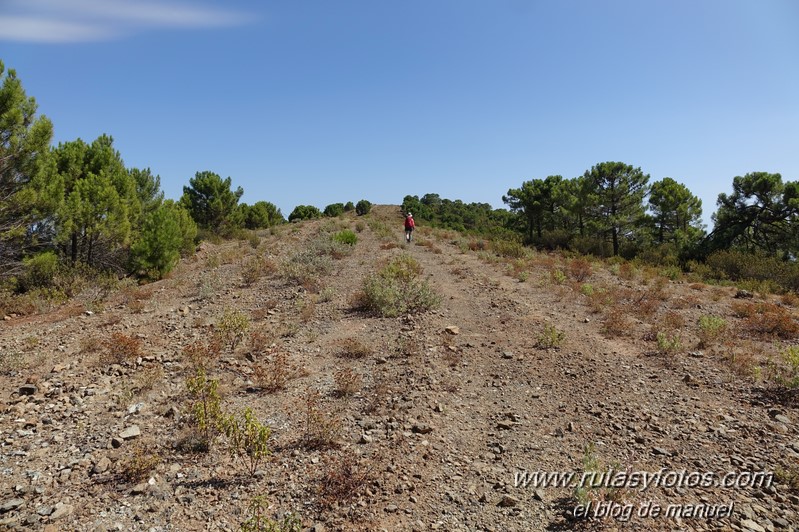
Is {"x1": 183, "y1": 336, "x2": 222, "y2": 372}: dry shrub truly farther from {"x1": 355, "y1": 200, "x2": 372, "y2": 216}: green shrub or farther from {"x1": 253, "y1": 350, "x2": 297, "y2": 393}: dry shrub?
{"x1": 355, "y1": 200, "x2": 372, "y2": 216}: green shrub

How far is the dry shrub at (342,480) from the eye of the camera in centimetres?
408

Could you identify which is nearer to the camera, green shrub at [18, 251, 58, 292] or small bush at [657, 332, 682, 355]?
small bush at [657, 332, 682, 355]

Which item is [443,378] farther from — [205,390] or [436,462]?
[205,390]

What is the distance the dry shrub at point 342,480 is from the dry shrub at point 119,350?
524 cm

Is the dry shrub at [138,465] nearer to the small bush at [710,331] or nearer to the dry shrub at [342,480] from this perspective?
the dry shrub at [342,480]

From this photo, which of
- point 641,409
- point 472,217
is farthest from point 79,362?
point 472,217

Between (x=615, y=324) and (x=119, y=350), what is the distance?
1057 centimetres

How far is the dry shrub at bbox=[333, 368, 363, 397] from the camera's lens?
252 inches

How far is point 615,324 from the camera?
9227 millimetres

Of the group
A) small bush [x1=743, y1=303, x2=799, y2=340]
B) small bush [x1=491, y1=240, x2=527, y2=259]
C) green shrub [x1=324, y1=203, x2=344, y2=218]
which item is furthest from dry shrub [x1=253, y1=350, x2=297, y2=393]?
green shrub [x1=324, y1=203, x2=344, y2=218]

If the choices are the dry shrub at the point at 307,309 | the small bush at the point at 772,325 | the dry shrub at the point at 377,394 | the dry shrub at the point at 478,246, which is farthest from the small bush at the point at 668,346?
the dry shrub at the point at 478,246

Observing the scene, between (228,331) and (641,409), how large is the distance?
7855mm

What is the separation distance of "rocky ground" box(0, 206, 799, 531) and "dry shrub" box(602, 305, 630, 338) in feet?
0.24

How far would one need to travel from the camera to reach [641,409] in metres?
5.75
